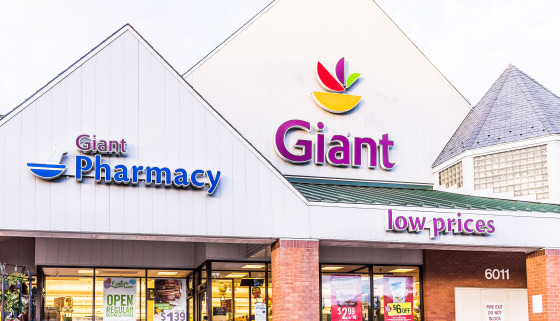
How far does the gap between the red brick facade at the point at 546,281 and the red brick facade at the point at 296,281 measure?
643 cm

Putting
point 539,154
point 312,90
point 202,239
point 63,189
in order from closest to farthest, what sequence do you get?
1. point 63,189
2. point 202,239
3. point 539,154
4. point 312,90

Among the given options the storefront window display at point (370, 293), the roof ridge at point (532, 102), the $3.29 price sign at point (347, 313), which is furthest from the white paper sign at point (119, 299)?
the roof ridge at point (532, 102)

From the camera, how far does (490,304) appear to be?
77.7ft

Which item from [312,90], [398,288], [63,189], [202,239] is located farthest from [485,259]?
[63,189]

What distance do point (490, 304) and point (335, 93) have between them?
27.1ft

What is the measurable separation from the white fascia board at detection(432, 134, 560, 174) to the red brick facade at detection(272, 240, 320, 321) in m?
7.54

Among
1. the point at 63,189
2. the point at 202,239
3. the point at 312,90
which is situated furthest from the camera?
the point at 312,90

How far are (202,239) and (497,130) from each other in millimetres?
10785

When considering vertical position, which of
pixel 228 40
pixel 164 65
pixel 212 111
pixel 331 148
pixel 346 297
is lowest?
pixel 346 297

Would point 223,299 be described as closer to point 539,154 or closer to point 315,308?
point 315,308

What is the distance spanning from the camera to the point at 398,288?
2350 centimetres

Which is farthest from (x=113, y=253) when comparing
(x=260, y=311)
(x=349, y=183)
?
(x=349, y=183)

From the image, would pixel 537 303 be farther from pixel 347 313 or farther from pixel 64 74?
pixel 64 74

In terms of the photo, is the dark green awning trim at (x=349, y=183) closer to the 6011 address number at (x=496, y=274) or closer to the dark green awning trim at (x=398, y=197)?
the dark green awning trim at (x=398, y=197)
